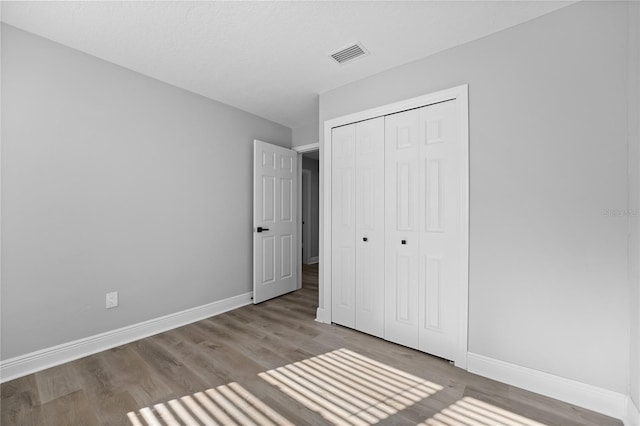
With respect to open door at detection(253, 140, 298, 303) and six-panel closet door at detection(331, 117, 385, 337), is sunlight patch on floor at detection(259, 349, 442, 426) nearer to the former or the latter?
six-panel closet door at detection(331, 117, 385, 337)

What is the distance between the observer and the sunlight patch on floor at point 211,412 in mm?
1597

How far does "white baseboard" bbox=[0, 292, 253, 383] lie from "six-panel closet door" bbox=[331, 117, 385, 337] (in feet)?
5.03

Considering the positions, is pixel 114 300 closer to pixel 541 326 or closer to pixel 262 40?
pixel 262 40

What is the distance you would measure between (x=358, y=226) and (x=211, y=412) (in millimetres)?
1893

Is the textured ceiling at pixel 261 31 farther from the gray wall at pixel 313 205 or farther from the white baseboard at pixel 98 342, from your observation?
the gray wall at pixel 313 205

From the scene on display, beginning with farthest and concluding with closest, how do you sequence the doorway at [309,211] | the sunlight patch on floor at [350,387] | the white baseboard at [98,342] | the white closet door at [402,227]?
the doorway at [309,211] → the white closet door at [402,227] → the white baseboard at [98,342] → the sunlight patch on floor at [350,387]

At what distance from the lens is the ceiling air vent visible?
2289 mm

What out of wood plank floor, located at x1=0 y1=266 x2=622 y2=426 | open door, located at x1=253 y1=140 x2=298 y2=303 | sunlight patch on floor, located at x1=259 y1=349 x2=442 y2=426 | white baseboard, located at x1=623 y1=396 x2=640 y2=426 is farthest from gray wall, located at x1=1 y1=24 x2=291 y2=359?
white baseboard, located at x1=623 y1=396 x2=640 y2=426

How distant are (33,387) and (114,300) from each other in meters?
0.75

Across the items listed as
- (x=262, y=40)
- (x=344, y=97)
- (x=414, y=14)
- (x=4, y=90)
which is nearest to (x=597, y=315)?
(x=414, y=14)

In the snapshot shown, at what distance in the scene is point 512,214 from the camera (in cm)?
200

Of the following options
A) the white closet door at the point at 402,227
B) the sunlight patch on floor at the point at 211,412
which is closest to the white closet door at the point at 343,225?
the white closet door at the point at 402,227

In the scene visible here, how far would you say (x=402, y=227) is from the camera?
8.26 feet

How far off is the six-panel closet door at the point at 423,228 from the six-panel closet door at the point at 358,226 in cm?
10
